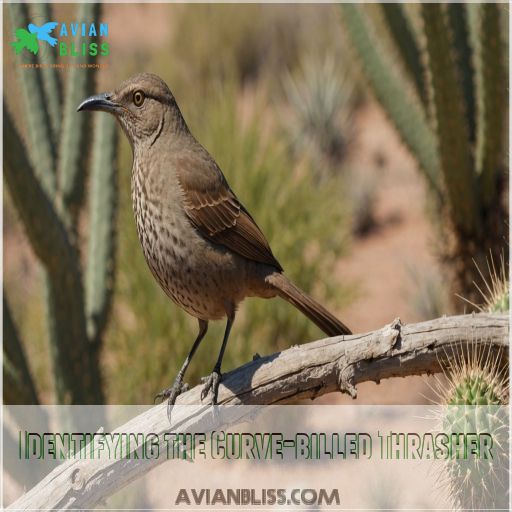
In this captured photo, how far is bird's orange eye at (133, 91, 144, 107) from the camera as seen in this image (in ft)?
12.2

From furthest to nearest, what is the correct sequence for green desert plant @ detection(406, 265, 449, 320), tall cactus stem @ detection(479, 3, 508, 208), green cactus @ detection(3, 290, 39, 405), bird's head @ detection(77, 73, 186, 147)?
1. green desert plant @ detection(406, 265, 449, 320)
2. tall cactus stem @ detection(479, 3, 508, 208)
3. green cactus @ detection(3, 290, 39, 405)
4. bird's head @ detection(77, 73, 186, 147)

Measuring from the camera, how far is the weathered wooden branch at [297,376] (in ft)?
10.9

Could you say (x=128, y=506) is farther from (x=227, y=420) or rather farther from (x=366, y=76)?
(x=366, y=76)

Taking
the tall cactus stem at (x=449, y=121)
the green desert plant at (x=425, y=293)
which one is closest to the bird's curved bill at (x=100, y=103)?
the tall cactus stem at (x=449, y=121)

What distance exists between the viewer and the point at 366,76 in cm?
642

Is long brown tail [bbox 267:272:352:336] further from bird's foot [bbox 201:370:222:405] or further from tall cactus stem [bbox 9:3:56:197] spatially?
tall cactus stem [bbox 9:3:56:197]

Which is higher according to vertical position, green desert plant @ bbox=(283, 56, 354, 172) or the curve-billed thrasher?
green desert plant @ bbox=(283, 56, 354, 172)

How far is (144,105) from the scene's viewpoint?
3.72 metres

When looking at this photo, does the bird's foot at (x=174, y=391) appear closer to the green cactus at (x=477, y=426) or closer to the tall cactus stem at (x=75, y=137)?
the green cactus at (x=477, y=426)

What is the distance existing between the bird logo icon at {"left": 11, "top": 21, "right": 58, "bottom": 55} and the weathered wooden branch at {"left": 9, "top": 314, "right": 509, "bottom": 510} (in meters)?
2.92

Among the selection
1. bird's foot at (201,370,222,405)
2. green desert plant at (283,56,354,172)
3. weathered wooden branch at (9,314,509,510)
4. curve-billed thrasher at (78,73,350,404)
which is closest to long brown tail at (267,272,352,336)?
curve-billed thrasher at (78,73,350,404)

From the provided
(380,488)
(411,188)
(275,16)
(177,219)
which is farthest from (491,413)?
(275,16)

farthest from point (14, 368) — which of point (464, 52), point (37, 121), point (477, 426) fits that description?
point (464, 52)

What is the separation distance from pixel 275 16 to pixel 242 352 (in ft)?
40.4
